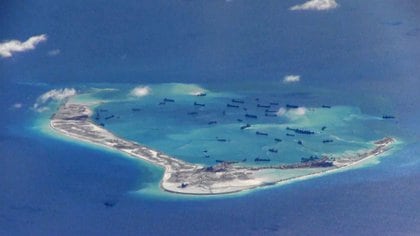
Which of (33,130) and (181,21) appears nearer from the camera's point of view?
(33,130)

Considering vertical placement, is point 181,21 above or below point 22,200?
above

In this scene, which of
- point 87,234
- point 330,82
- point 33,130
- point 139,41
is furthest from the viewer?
point 139,41

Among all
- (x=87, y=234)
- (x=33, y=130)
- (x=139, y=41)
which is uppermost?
(x=139, y=41)

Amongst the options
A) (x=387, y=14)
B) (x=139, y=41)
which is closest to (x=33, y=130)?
(x=139, y=41)

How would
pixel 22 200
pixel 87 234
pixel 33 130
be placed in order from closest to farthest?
pixel 87 234
pixel 22 200
pixel 33 130

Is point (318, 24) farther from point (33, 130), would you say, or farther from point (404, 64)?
point (33, 130)

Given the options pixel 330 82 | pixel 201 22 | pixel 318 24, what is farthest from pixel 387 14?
pixel 201 22
